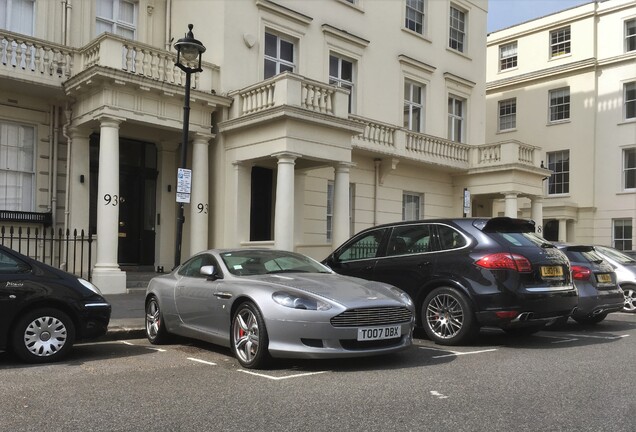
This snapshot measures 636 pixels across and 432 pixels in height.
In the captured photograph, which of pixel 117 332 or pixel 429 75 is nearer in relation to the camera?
pixel 117 332

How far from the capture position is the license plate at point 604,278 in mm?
10062

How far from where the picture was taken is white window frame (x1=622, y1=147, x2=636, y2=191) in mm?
28562

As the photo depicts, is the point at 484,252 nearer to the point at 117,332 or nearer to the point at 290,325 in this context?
the point at 290,325

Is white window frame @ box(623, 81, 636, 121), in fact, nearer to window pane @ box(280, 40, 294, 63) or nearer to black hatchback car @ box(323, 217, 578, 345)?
window pane @ box(280, 40, 294, 63)

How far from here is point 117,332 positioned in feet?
29.6

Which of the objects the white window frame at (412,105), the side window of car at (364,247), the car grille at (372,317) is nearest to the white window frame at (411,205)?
the white window frame at (412,105)

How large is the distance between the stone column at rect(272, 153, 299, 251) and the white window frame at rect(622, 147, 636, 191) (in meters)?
20.7

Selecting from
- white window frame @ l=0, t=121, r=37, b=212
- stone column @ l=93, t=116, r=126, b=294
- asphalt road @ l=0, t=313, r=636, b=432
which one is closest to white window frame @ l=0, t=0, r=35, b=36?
white window frame @ l=0, t=121, r=37, b=212

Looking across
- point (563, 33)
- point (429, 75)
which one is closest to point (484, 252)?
point (429, 75)

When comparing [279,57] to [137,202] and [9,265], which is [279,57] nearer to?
[137,202]

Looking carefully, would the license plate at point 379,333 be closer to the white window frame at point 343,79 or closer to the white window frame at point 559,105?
the white window frame at point 343,79

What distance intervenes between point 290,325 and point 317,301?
0.39m

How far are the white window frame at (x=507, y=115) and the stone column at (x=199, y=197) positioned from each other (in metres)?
22.0

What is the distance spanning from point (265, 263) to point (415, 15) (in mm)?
18227
